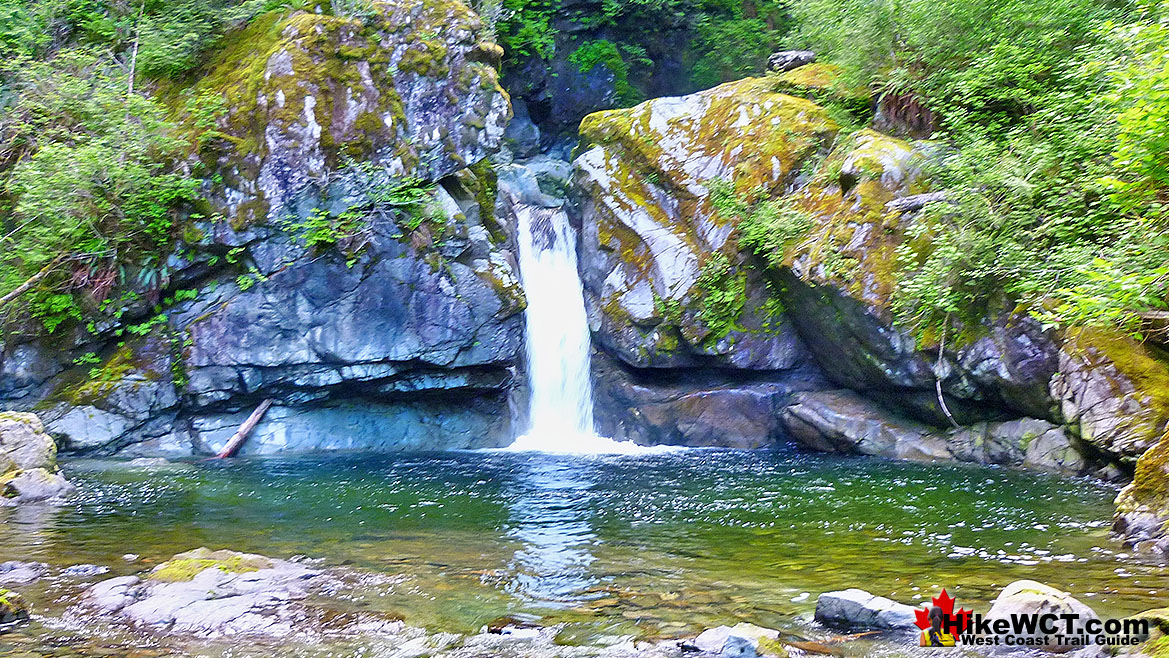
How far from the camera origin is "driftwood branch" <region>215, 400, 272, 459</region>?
52.6 ft

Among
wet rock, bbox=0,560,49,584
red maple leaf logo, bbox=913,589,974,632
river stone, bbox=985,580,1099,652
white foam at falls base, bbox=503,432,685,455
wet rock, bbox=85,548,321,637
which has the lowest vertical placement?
white foam at falls base, bbox=503,432,685,455

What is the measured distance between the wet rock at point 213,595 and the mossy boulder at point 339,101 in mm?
10131

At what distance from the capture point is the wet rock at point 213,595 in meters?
6.12

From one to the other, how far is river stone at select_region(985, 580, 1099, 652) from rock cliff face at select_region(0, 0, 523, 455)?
12446 millimetres

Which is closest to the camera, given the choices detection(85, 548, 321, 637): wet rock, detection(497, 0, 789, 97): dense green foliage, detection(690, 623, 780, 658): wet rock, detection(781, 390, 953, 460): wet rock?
detection(690, 623, 780, 658): wet rock

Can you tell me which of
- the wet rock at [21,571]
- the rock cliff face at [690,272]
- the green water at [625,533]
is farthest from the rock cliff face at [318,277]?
the wet rock at [21,571]

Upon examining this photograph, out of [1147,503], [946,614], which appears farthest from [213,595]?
[1147,503]

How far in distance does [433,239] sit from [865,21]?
32.0ft

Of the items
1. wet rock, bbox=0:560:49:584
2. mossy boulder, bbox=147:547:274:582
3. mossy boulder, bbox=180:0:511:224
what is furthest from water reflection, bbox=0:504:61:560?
mossy boulder, bbox=180:0:511:224

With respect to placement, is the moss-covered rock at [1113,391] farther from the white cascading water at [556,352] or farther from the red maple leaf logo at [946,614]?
the white cascading water at [556,352]

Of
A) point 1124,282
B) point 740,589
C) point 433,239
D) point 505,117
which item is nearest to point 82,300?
point 433,239

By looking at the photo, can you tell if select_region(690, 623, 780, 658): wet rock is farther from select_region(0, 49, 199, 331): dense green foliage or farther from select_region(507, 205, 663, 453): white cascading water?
select_region(0, 49, 199, 331): dense green foliage

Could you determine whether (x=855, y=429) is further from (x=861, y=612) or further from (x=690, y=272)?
(x=861, y=612)

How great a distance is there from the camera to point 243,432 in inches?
646
